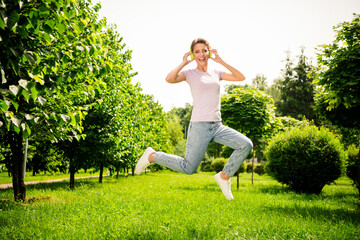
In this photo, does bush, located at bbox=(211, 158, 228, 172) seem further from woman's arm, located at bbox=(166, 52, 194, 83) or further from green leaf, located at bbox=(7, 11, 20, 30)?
green leaf, located at bbox=(7, 11, 20, 30)

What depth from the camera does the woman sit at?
4.13m

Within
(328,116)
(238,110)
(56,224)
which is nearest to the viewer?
(56,224)

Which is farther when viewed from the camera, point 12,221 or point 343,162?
point 343,162

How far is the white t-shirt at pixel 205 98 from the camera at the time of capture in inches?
163

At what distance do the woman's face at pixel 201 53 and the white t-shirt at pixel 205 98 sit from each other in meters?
0.27

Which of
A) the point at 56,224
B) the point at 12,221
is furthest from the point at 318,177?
the point at 12,221

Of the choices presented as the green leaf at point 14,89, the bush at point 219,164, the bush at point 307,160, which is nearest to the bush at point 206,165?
the bush at point 219,164

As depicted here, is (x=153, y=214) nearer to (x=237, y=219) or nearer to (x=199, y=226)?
(x=199, y=226)

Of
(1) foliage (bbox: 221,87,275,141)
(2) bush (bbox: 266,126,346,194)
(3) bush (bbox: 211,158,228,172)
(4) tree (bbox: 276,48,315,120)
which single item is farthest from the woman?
(4) tree (bbox: 276,48,315,120)

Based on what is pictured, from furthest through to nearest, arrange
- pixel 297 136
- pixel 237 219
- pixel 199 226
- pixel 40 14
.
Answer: pixel 297 136 < pixel 237 219 < pixel 199 226 < pixel 40 14

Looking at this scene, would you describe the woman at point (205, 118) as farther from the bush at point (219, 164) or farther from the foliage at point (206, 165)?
the foliage at point (206, 165)

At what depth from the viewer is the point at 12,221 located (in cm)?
547

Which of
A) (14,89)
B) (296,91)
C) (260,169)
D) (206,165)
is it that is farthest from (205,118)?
(296,91)

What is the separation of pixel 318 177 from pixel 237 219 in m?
7.91
